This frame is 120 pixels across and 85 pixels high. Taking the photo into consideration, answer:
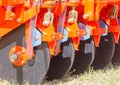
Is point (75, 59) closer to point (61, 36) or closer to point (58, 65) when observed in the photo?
point (58, 65)

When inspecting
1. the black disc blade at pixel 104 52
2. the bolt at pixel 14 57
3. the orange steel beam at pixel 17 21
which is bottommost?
the black disc blade at pixel 104 52

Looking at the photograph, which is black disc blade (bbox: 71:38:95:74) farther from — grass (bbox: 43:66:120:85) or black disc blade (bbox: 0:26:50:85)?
black disc blade (bbox: 0:26:50:85)

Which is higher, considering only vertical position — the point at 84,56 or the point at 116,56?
the point at 84,56

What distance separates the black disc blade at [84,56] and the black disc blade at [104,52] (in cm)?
38

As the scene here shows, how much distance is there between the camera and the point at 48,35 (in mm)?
4523

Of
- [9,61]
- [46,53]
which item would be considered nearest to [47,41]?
[46,53]

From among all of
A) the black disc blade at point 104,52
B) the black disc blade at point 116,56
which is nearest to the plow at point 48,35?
the black disc blade at point 104,52

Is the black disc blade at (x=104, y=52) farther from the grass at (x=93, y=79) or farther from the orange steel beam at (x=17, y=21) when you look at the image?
the orange steel beam at (x=17, y=21)

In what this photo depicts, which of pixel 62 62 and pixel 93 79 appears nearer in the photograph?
pixel 62 62

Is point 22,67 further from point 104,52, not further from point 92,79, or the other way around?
point 104,52

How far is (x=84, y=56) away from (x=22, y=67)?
2.92 feet

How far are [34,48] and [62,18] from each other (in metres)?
0.41

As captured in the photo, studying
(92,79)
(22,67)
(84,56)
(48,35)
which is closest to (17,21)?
(48,35)

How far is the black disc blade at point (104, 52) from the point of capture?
5621 mm
